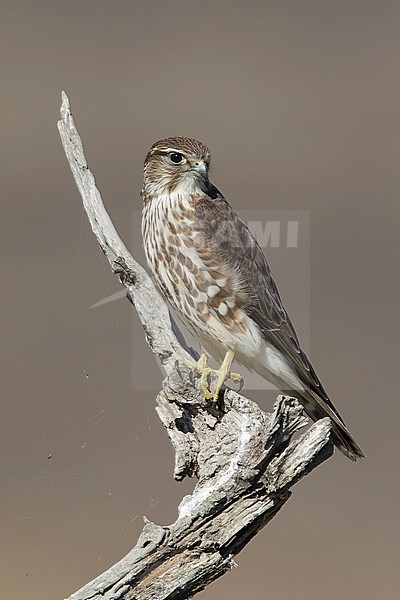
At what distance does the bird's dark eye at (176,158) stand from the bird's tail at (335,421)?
0.84 meters

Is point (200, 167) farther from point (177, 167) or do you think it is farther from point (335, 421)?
point (335, 421)

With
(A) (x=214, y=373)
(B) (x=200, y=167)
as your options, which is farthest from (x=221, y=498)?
(B) (x=200, y=167)

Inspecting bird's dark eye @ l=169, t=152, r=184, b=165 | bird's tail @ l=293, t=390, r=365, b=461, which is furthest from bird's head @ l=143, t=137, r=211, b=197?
bird's tail @ l=293, t=390, r=365, b=461

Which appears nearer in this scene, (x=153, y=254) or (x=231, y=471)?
(x=231, y=471)

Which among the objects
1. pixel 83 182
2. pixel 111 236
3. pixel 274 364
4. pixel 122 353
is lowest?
pixel 274 364

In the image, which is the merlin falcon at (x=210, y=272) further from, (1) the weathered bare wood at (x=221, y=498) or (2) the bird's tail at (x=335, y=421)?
(1) the weathered bare wood at (x=221, y=498)

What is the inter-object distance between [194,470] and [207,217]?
2.94 feet

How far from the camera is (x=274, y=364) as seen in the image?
330cm

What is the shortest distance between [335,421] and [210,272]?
0.62m

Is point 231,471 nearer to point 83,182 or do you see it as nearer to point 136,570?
point 136,570

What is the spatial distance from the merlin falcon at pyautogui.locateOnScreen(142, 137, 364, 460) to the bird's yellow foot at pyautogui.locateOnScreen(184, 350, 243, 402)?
1cm

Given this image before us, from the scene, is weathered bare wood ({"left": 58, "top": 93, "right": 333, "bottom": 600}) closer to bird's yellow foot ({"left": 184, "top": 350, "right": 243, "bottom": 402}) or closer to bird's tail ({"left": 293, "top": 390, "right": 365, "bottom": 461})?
bird's yellow foot ({"left": 184, "top": 350, "right": 243, "bottom": 402})

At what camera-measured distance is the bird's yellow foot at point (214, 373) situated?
8.86 ft

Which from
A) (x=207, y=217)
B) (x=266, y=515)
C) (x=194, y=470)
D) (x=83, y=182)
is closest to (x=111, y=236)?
(x=83, y=182)
